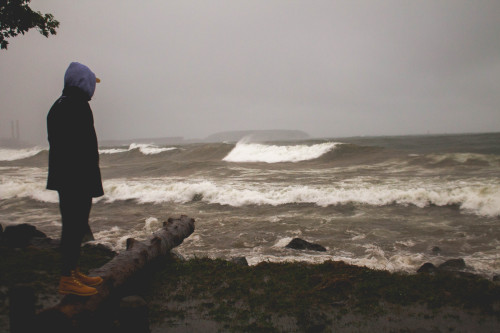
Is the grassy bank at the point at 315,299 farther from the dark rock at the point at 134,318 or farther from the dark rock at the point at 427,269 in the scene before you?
the dark rock at the point at 134,318

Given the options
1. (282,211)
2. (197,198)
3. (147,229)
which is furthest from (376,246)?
(197,198)

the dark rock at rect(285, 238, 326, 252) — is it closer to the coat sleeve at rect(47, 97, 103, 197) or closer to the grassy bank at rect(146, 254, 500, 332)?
the grassy bank at rect(146, 254, 500, 332)

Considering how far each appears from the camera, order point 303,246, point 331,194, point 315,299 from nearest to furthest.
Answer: point 315,299
point 303,246
point 331,194

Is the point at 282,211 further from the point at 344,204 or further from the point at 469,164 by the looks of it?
the point at 469,164

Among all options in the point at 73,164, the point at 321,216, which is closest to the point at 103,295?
the point at 73,164

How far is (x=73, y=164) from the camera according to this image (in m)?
2.88

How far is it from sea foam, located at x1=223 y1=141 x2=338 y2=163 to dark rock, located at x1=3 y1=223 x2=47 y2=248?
23392mm

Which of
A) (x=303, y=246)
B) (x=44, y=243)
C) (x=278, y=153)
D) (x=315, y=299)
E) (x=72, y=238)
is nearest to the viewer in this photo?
(x=72, y=238)

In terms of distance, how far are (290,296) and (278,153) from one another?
91.2 ft

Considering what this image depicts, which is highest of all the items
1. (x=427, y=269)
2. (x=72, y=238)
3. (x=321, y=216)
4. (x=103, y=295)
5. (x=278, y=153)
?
(x=278, y=153)

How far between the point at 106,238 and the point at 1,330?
5.01m

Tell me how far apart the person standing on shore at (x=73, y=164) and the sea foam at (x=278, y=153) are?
26090 mm

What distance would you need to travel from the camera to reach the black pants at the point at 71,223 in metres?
2.89

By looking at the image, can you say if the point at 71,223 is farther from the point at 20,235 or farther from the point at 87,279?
the point at 20,235
